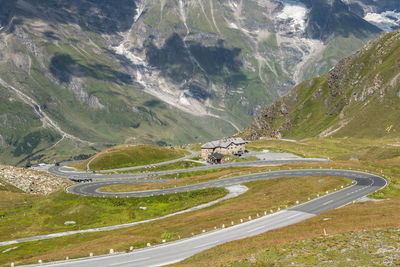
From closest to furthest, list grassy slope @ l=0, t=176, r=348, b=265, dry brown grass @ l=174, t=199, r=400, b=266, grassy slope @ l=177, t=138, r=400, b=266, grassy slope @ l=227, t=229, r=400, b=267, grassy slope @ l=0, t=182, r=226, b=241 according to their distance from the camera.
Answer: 1. grassy slope @ l=227, t=229, r=400, b=267
2. grassy slope @ l=177, t=138, r=400, b=266
3. dry brown grass @ l=174, t=199, r=400, b=266
4. grassy slope @ l=0, t=176, r=348, b=265
5. grassy slope @ l=0, t=182, r=226, b=241

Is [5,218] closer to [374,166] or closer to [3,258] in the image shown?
[3,258]

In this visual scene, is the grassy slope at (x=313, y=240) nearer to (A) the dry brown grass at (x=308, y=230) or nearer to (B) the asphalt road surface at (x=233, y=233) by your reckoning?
(A) the dry brown grass at (x=308, y=230)

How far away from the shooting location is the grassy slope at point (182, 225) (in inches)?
2562

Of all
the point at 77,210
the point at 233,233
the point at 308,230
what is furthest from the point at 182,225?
the point at 77,210

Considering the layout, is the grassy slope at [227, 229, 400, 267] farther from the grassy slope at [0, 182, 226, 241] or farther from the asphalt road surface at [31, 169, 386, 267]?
the grassy slope at [0, 182, 226, 241]

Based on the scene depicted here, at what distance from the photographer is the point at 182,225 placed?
76.7 meters

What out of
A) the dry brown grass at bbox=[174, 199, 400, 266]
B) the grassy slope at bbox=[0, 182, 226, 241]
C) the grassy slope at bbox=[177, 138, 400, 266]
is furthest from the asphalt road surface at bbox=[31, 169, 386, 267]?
the grassy slope at bbox=[0, 182, 226, 241]

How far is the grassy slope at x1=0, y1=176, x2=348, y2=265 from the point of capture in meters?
65.1

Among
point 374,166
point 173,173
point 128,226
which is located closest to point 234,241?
point 128,226

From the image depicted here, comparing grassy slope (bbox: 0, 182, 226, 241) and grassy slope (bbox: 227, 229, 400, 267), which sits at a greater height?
grassy slope (bbox: 227, 229, 400, 267)

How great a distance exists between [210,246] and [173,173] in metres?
122

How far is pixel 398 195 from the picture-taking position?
83062mm

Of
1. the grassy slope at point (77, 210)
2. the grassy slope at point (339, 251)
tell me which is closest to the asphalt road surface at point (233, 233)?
the grassy slope at point (339, 251)

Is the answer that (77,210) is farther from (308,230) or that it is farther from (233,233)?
(308,230)
